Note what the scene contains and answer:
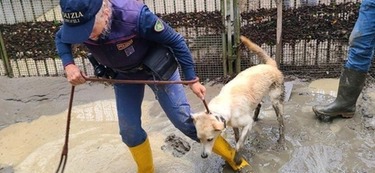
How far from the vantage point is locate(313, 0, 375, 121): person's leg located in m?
4.04

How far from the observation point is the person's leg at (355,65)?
4.04 metres

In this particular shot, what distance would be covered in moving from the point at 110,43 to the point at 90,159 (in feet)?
5.99

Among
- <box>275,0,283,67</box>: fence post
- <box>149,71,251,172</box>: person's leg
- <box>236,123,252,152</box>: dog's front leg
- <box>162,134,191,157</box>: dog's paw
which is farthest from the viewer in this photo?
<box>275,0,283,67</box>: fence post

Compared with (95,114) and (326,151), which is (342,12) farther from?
(95,114)

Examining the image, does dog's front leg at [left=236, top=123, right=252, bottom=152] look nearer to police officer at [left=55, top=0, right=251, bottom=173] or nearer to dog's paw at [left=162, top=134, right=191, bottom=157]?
police officer at [left=55, top=0, right=251, bottom=173]

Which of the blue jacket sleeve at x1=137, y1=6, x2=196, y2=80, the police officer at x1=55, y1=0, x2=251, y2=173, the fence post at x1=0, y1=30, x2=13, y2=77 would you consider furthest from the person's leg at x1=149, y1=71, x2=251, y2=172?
the fence post at x1=0, y1=30, x2=13, y2=77

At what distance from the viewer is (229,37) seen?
18.6ft

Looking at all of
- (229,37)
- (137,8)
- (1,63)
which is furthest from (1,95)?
(137,8)

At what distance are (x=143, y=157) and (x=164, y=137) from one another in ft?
2.73

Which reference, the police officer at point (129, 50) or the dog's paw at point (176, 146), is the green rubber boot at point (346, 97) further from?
the dog's paw at point (176, 146)

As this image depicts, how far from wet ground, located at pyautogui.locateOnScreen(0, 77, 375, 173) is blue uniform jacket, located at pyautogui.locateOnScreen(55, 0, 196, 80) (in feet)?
4.62

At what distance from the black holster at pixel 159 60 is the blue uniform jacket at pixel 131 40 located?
2.1 inches

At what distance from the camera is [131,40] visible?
3.00m

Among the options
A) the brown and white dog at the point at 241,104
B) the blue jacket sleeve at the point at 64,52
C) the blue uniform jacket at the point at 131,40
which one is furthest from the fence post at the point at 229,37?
the blue jacket sleeve at the point at 64,52
